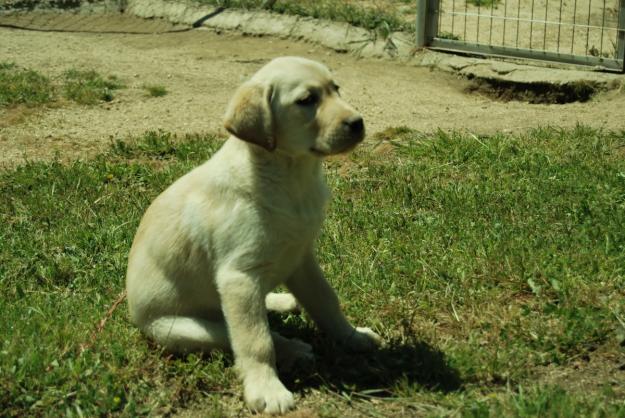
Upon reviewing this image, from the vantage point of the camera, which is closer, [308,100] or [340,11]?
[308,100]

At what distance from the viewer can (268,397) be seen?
146 inches

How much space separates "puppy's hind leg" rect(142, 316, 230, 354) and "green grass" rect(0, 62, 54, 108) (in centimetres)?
470

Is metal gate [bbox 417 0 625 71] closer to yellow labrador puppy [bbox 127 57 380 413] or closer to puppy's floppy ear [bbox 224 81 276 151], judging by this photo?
yellow labrador puppy [bbox 127 57 380 413]

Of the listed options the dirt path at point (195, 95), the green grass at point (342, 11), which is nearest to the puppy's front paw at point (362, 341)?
the dirt path at point (195, 95)

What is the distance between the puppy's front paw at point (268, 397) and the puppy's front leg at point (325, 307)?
0.56 meters

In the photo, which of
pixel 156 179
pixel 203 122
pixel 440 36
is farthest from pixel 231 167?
pixel 440 36

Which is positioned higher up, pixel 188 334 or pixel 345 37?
pixel 345 37

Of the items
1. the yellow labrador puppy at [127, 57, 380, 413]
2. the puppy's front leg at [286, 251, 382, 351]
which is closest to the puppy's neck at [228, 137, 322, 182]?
the yellow labrador puppy at [127, 57, 380, 413]

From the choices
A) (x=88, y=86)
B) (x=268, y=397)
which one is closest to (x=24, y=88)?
(x=88, y=86)

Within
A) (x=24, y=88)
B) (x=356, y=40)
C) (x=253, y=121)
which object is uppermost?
(x=253, y=121)

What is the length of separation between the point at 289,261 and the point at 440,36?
6449mm

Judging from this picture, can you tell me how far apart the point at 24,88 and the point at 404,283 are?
5.06m

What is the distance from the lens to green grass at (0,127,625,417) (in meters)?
3.85

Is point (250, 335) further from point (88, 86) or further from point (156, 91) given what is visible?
point (88, 86)
